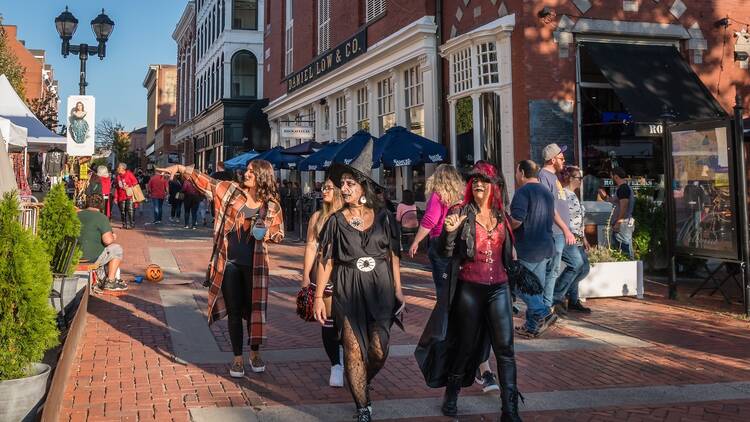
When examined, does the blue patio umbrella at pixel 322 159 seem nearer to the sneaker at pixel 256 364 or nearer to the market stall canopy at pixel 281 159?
the market stall canopy at pixel 281 159

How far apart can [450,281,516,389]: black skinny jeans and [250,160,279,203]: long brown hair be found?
196 centimetres

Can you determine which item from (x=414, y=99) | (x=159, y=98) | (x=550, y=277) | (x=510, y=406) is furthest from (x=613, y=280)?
(x=159, y=98)

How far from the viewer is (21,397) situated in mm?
4117

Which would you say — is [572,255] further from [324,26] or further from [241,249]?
[324,26]

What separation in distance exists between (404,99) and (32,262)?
14848mm

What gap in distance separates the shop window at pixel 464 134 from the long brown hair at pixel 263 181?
9.20 m

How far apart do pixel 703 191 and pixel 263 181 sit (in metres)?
6.61

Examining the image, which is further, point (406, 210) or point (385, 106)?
point (385, 106)

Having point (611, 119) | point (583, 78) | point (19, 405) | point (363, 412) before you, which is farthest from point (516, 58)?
point (19, 405)

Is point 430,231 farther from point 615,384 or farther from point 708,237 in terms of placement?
point 708,237

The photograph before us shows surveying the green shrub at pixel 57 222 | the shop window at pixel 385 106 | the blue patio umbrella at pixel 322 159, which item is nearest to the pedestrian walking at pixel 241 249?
the green shrub at pixel 57 222

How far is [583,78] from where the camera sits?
1313cm

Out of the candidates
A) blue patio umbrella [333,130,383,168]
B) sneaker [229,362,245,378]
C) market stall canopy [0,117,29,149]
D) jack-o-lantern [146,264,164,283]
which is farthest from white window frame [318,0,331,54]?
sneaker [229,362,245,378]

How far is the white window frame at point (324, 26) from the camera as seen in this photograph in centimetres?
2423
